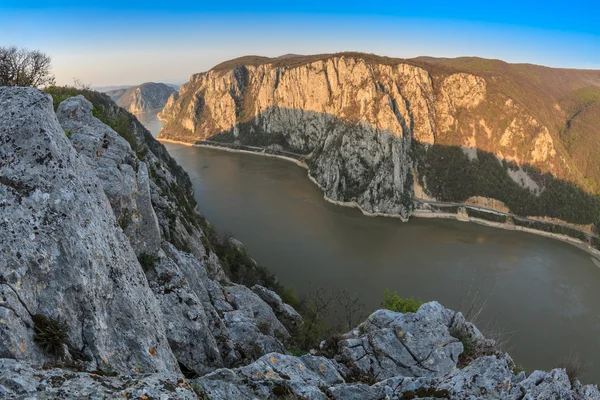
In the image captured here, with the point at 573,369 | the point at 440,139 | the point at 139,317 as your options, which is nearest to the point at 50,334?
the point at 139,317

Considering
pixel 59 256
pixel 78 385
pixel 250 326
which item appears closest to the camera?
pixel 78 385

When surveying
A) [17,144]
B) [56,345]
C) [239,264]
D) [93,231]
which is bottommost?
[239,264]

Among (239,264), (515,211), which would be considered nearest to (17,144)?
(239,264)

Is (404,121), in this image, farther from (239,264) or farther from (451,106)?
(239,264)

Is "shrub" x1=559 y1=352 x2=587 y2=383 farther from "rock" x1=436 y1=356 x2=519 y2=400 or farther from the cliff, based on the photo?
"rock" x1=436 y1=356 x2=519 y2=400

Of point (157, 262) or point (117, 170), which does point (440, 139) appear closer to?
point (157, 262)

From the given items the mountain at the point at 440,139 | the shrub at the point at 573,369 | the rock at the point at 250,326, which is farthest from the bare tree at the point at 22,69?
the mountain at the point at 440,139
